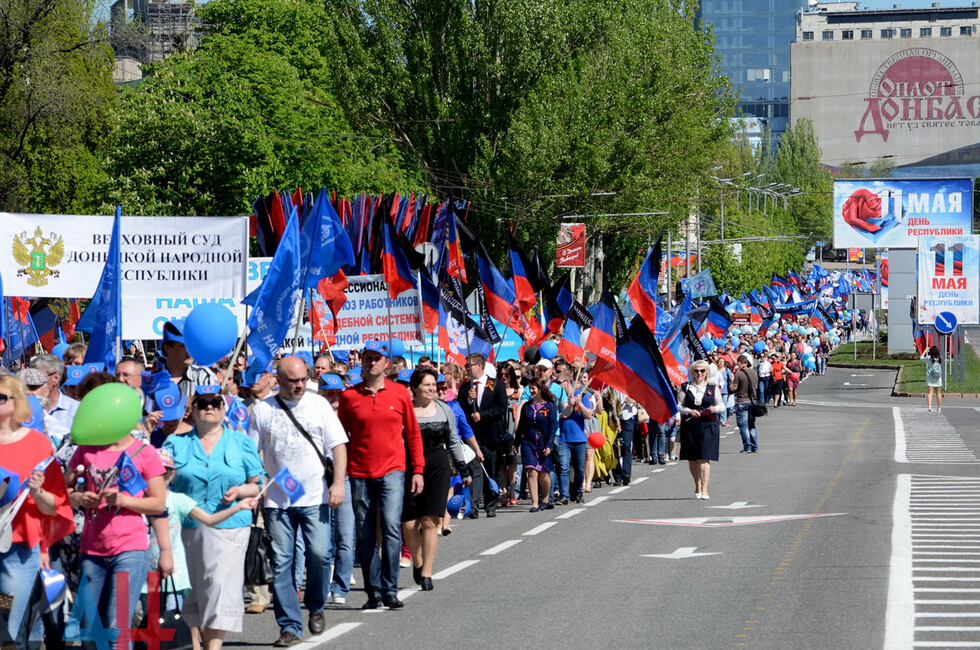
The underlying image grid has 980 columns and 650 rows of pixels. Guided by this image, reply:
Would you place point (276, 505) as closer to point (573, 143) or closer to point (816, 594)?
point (816, 594)

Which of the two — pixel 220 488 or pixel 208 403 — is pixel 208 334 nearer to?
pixel 208 403

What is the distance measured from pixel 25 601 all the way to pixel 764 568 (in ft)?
20.9

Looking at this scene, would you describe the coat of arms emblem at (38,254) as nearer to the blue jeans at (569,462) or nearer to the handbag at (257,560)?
the handbag at (257,560)

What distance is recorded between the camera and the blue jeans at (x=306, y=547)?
941 centimetres

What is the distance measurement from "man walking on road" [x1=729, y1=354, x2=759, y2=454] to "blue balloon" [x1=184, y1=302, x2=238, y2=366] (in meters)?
17.5

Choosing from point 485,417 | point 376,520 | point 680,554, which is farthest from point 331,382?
point 485,417

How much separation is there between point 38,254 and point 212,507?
25.5 ft

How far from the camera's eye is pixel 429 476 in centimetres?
1141

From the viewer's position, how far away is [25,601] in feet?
25.7

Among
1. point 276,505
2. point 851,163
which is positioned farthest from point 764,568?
point 851,163

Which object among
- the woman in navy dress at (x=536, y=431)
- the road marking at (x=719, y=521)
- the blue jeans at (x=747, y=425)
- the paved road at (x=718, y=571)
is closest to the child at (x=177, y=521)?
the paved road at (x=718, y=571)

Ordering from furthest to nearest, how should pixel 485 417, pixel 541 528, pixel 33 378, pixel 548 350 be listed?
pixel 548 350 < pixel 485 417 < pixel 541 528 < pixel 33 378

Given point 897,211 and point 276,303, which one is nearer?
point 276,303

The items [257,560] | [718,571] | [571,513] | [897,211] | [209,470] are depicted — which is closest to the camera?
[209,470]
